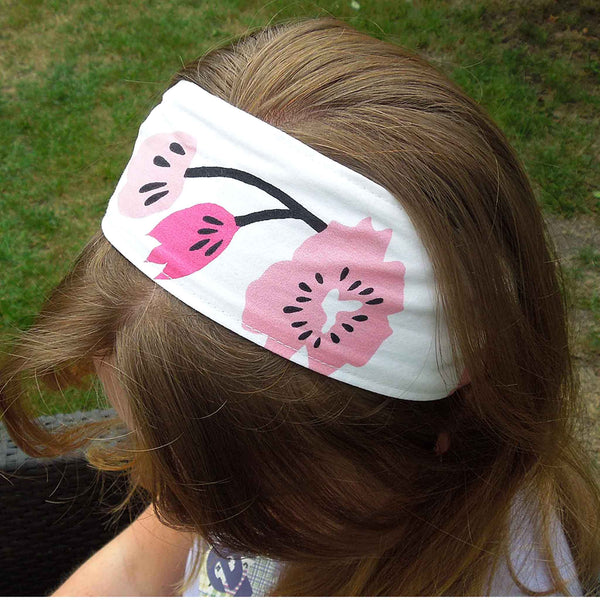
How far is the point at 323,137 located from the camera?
825mm

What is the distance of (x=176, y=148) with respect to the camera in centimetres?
87

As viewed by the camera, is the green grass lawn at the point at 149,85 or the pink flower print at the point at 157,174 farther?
the green grass lawn at the point at 149,85

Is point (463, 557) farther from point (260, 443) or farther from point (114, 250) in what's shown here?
point (114, 250)

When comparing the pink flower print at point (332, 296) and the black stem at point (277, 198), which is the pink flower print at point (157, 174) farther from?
the pink flower print at point (332, 296)

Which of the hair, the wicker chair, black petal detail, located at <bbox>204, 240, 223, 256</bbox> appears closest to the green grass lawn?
the wicker chair

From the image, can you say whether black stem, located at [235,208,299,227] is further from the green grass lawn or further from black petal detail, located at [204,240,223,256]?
the green grass lawn

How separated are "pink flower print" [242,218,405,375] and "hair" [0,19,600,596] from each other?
0.05 m

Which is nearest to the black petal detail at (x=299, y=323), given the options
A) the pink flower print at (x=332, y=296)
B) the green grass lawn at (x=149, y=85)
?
the pink flower print at (x=332, y=296)

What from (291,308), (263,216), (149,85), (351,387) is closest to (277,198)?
(263,216)

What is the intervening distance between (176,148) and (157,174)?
0.04m

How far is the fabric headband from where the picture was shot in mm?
802

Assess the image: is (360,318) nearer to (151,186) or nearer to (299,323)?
(299,323)

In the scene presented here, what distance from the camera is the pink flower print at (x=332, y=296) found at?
0.80 metres

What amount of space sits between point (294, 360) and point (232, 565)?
0.74 metres
